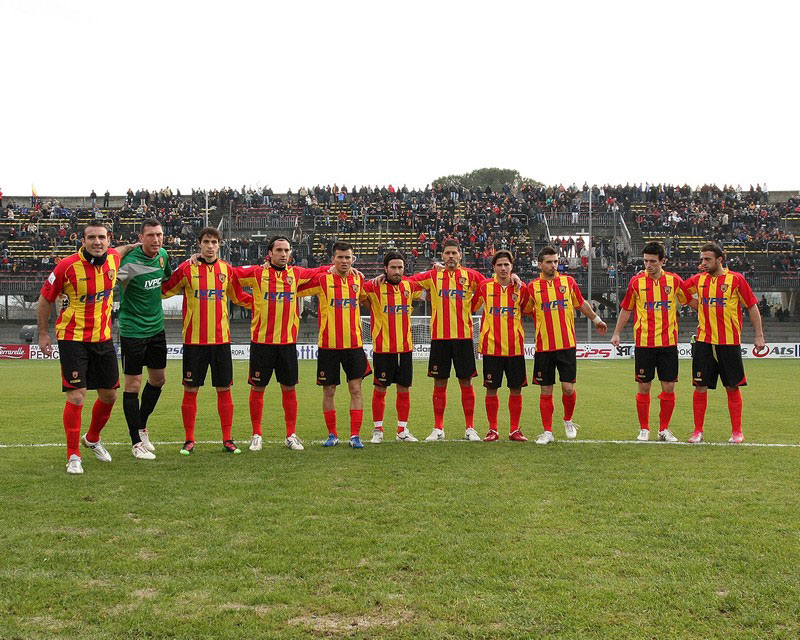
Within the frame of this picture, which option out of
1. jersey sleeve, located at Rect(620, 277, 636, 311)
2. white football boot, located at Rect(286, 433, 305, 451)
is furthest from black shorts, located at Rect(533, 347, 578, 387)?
white football boot, located at Rect(286, 433, 305, 451)

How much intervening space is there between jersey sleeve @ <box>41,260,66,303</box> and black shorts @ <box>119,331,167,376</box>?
902mm

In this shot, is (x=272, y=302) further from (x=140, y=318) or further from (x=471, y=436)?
(x=471, y=436)

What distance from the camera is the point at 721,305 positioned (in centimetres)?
873

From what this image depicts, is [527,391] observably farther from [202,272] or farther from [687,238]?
[687,238]

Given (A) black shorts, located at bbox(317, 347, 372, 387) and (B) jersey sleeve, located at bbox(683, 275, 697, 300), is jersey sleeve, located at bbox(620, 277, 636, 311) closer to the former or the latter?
(B) jersey sleeve, located at bbox(683, 275, 697, 300)

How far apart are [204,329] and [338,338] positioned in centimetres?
141

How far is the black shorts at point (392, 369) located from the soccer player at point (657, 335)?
2.39m

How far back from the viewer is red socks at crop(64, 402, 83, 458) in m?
6.73

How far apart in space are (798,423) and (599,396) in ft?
16.1

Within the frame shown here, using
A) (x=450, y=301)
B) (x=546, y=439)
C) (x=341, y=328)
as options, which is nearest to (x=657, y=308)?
(x=546, y=439)

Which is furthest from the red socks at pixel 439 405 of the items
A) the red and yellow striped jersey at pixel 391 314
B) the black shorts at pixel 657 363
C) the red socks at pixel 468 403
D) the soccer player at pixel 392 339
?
the black shorts at pixel 657 363

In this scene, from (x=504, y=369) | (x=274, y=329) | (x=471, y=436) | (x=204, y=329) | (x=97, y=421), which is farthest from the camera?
(x=504, y=369)

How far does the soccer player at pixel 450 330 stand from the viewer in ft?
29.2

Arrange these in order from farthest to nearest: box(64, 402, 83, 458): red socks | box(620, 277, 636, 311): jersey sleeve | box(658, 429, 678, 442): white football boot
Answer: box(620, 277, 636, 311): jersey sleeve, box(658, 429, 678, 442): white football boot, box(64, 402, 83, 458): red socks
